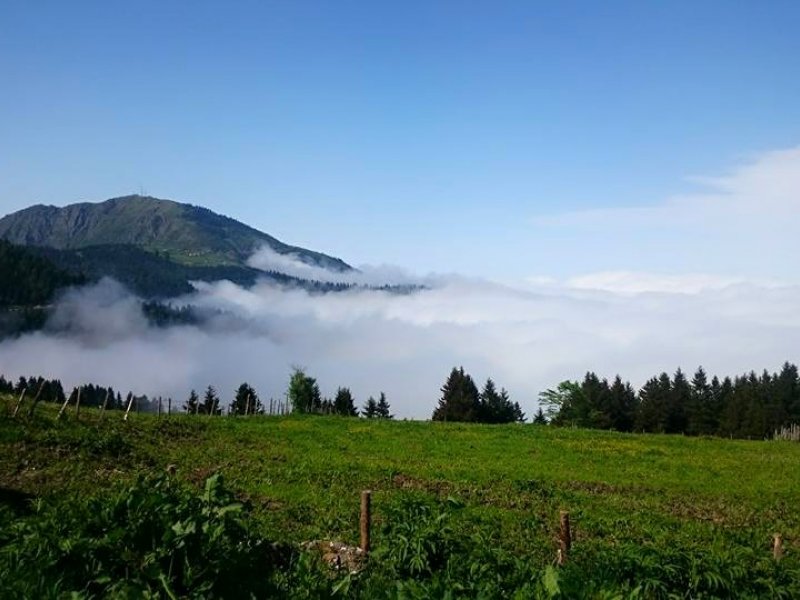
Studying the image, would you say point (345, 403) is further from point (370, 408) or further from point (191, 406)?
point (191, 406)

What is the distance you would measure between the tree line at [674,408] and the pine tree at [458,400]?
12.6 m

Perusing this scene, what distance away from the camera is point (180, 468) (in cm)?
3000

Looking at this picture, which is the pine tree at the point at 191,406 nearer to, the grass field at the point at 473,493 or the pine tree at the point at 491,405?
the grass field at the point at 473,493

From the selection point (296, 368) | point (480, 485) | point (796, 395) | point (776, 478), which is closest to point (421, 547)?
point (480, 485)

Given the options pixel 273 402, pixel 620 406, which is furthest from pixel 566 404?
pixel 273 402

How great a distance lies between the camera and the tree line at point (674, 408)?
105m

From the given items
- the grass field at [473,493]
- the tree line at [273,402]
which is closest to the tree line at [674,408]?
the tree line at [273,402]

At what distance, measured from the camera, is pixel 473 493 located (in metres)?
29.0

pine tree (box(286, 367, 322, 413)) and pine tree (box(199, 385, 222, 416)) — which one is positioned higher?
pine tree (box(286, 367, 322, 413))

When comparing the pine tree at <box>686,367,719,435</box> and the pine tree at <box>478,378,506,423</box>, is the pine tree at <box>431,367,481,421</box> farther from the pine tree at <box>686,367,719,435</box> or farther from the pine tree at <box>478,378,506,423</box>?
the pine tree at <box>686,367,719,435</box>

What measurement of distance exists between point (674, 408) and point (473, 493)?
9567cm

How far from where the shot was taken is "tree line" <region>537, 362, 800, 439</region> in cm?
10500

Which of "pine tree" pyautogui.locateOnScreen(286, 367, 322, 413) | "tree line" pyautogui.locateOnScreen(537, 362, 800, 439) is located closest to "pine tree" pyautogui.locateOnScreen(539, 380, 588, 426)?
"tree line" pyautogui.locateOnScreen(537, 362, 800, 439)

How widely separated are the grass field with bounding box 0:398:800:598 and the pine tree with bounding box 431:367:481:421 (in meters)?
56.4
